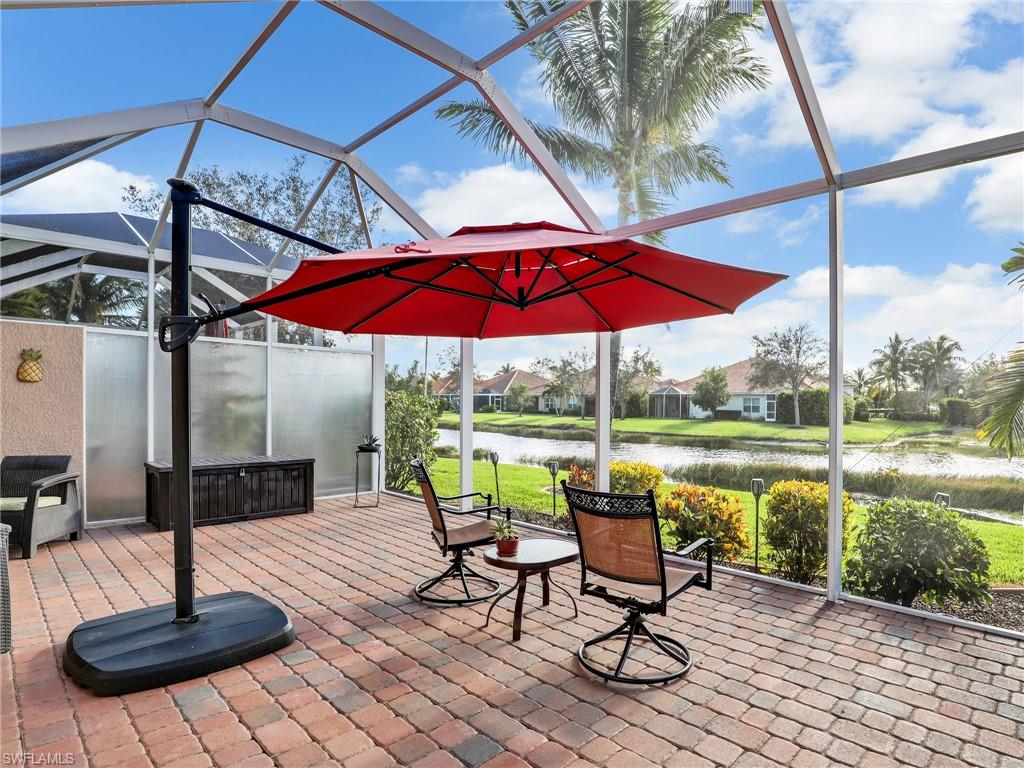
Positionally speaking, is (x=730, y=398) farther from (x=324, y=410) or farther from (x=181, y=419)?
(x=324, y=410)

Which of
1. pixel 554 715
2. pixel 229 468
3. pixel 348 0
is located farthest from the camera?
pixel 229 468

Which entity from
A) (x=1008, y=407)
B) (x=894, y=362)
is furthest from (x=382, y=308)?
(x=1008, y=407)

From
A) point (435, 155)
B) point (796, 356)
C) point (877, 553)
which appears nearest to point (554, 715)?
point (877, 553)

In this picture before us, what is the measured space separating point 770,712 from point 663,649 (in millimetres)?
692

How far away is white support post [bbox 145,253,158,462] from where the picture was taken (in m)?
7.19

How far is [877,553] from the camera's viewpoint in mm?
4613

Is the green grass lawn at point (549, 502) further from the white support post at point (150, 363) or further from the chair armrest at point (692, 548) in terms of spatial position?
the white support post at point (150, 363)

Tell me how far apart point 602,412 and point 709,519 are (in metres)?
1.50

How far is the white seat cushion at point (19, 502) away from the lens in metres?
5.50

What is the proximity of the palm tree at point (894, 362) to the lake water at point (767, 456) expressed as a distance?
1.91ft

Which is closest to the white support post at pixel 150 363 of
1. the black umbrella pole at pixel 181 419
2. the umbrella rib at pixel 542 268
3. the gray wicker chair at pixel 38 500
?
the gray wicker chair at pixel 38 500

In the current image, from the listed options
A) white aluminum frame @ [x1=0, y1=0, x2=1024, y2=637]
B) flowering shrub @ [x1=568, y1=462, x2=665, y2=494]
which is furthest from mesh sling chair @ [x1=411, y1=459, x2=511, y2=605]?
flowering shrub @ [x1=568, y1=462, x2=665, y2=494]

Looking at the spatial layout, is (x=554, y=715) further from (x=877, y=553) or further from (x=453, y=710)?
(x=877, y=553)

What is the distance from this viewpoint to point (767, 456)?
6.02 metres
